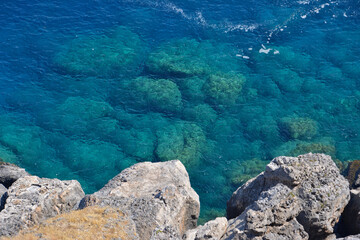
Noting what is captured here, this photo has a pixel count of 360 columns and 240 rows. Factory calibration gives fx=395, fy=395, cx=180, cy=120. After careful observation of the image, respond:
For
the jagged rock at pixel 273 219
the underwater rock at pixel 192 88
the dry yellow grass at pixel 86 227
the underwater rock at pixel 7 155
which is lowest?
the underwater rock at pixel 7 155

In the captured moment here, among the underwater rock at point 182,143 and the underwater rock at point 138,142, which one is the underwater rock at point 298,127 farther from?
the underwater rock at point 138,142

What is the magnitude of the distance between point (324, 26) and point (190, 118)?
23.1 meters

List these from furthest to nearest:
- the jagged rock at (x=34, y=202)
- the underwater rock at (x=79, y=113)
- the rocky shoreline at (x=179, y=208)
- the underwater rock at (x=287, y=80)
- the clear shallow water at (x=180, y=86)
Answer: the underwater rock at (x=287, y=80)
the underwater rock at (x=79, y=113)
the clear shallow water at (x=180, y=86)
the jagged rock at (x=34, y=202)
the rocky shoreline at (x=179, y=208)

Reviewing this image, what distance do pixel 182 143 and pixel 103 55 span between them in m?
16.4

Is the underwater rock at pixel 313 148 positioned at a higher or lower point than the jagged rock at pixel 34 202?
lower

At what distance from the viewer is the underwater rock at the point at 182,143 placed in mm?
36281

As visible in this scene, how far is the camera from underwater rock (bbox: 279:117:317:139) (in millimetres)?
37750

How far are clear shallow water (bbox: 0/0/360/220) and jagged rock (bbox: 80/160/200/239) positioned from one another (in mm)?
6971

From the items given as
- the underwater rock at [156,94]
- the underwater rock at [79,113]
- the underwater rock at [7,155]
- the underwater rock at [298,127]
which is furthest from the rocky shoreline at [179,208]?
the underwater rock at [156,94]

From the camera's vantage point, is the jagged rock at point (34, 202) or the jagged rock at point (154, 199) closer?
the jagged rock at point (154, 199)

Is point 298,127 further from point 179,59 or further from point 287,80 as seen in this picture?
point 179,59

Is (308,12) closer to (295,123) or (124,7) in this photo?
(295,123)

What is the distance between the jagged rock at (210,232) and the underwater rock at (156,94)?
20.0m

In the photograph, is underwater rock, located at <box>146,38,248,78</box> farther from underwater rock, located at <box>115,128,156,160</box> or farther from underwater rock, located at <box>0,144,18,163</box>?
underwater rock, located at <box>0,144,18,163</box>
